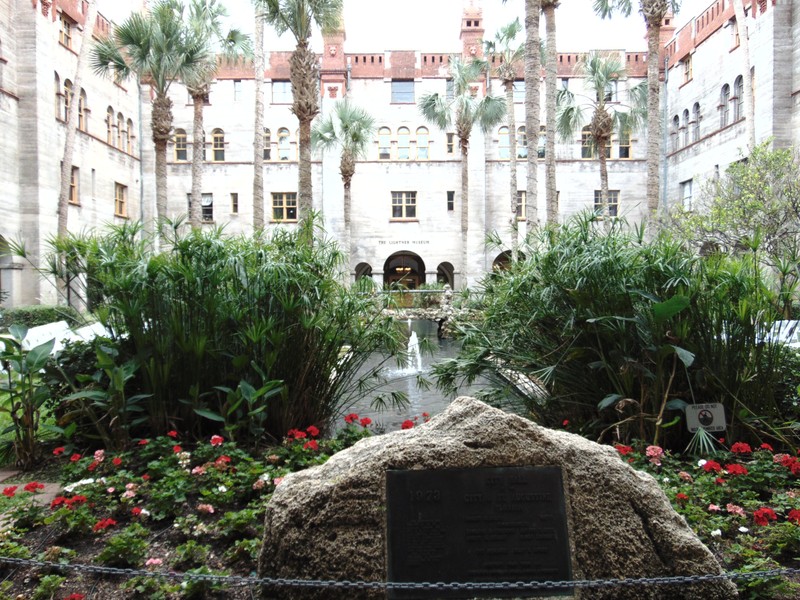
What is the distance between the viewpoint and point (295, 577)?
282 cm

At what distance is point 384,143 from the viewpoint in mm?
33531

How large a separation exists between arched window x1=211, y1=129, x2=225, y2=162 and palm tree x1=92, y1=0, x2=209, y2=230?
41.0 ft

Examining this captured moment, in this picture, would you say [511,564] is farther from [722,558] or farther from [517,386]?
[517,386]

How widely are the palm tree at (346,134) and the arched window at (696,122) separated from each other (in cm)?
1478

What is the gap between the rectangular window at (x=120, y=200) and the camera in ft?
96.3

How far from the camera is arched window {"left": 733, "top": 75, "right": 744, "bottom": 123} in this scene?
25297 mm

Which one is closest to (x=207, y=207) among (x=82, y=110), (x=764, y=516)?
(x=82, y=110)

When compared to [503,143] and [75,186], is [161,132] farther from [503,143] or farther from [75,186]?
[503,143]

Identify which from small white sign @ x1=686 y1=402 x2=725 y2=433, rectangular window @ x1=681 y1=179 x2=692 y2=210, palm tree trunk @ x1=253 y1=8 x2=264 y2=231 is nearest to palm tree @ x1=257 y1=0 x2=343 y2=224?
palm tree trunk @ x1=253 y1=8 x2=264 y2=231

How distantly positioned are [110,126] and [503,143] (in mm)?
19215

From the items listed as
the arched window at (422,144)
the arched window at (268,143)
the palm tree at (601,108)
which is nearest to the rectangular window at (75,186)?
the arched window at (268,143)

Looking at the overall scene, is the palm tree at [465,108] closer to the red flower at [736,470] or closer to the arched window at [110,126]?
the arched window at [110,126]

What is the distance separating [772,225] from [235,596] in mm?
16596

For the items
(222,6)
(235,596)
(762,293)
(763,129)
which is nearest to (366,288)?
(762,293)
